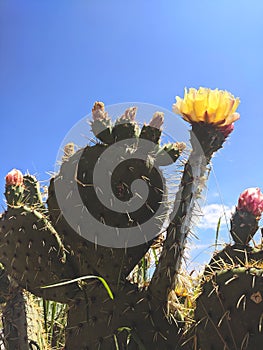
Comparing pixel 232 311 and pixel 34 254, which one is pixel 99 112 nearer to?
pixel 34 254

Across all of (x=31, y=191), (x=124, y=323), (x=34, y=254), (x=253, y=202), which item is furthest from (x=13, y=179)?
(x=253, y=202)

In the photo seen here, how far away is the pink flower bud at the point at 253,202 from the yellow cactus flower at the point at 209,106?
1.01 ft

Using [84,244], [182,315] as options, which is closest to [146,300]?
[182,315]

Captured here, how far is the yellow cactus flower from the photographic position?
111cm

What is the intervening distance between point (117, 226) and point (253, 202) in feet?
1.38

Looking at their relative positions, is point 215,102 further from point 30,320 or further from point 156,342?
point 30,320

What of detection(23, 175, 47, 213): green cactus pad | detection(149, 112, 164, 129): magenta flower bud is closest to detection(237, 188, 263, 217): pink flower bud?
detection(149, 112, 164, 129): magenta flower bud

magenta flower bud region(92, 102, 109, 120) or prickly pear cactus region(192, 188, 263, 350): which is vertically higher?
magenta flower bud region(92, 102, 109, 120)

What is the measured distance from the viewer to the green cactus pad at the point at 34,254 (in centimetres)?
142

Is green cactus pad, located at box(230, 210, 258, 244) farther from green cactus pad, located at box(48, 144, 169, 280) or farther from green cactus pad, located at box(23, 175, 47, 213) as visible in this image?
green cactus pad, located at box(23, 175, 47, 213)

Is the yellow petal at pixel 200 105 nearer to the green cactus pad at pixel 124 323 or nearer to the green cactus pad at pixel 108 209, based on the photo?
the green cactus pad at pixel 108 209

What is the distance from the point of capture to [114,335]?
116 centimetres

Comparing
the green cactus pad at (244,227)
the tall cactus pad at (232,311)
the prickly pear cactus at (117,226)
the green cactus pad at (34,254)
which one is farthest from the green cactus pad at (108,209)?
the tall cactus pad at (232,311)

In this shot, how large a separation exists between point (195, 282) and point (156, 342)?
→ 0.74ft
